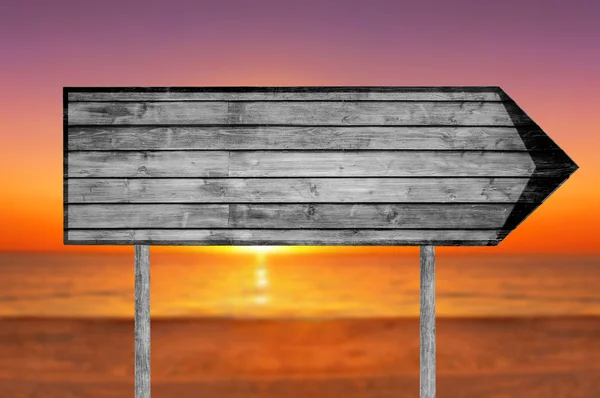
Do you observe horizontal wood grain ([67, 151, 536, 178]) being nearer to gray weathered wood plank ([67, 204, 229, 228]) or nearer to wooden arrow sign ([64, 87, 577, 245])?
wooden arrow sign ([64, 87, 577, 245])

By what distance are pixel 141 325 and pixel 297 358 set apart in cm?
682

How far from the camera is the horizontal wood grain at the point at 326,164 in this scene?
599 cm

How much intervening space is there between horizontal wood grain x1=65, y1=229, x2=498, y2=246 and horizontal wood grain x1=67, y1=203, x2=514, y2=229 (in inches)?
2.0

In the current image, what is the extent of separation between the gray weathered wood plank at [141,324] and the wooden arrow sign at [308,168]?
6.7 inches

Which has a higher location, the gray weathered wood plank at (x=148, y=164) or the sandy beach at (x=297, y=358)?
the gray weathered wood plank at (x=148, y=164)

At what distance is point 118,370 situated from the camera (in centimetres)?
1162

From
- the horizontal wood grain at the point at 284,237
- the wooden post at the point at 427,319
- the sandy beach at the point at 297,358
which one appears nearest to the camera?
the horizontal wood grain at the point at 284,237

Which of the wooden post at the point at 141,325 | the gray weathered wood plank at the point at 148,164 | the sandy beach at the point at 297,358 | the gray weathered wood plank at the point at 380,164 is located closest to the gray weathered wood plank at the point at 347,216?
the gray weathered wood plank at the point at 380,164

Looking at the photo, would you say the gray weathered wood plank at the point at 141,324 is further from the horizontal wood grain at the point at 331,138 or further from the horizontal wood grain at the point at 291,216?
the horizontal wood grain at the point at 331,138

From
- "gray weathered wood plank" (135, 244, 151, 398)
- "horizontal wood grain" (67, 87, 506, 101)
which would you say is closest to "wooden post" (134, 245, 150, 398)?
"gray weathered wood plank" (135, 244, 151, 398)

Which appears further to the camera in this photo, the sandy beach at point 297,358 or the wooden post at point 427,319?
the sandy beach at point 297,358

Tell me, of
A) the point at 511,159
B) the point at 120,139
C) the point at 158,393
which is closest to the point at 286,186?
the point at 120,139

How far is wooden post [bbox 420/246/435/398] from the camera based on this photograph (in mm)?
6043

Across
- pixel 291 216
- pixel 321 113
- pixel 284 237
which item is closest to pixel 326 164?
pixel 321 113
